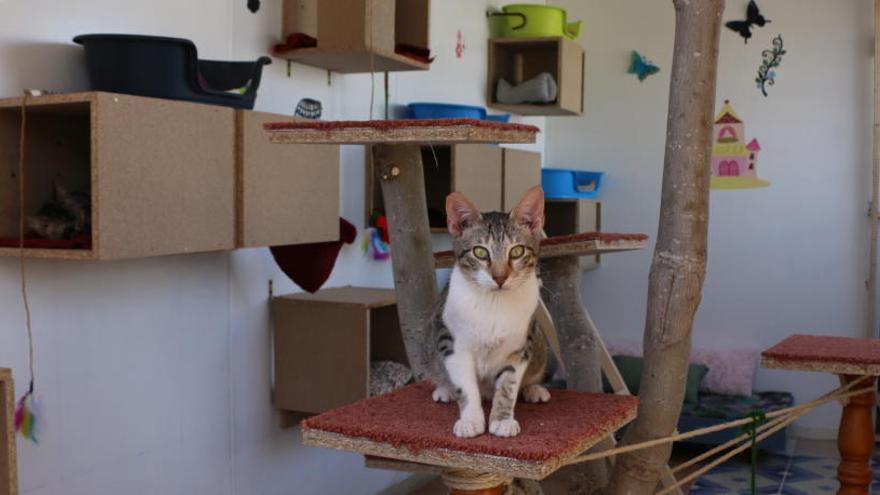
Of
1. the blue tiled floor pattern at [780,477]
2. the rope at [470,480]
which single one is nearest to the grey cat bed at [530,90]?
the blue tiled floor pattern at [780,477]

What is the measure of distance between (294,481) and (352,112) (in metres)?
1.34

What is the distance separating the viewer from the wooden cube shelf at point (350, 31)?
2990 mm

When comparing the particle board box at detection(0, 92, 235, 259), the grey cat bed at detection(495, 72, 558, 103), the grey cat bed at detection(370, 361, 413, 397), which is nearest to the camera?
the particle board box at detection(0, 92, 235, 259)

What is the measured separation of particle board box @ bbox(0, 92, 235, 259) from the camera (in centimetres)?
A: 209

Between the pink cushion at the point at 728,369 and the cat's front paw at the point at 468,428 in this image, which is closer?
the cat's front paw at the point at 468,428

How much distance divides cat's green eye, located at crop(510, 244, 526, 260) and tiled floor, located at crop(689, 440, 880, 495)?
2.79m

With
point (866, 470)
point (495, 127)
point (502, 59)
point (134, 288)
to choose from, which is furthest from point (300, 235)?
point (502, 59)

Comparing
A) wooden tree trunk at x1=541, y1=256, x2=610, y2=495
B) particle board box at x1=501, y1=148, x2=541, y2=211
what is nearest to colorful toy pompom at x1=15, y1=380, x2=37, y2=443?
wooden tree trunk at x1=541, y1=256, x2=610, y2=495

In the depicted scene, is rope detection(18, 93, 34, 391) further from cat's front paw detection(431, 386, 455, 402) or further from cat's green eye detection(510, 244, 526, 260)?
cat's green eye detection(510, 244, 526, 260)

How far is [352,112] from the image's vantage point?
357 cm

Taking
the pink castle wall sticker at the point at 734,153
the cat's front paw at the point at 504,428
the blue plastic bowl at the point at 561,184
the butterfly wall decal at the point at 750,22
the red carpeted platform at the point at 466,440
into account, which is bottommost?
the red carpeted platform at the point at 466,440

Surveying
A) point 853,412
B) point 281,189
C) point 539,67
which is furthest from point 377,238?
point 853,412

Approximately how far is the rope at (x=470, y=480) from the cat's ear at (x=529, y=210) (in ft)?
1.38

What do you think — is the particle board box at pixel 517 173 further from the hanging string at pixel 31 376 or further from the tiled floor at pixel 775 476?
the hanging string at pixel 31 376
